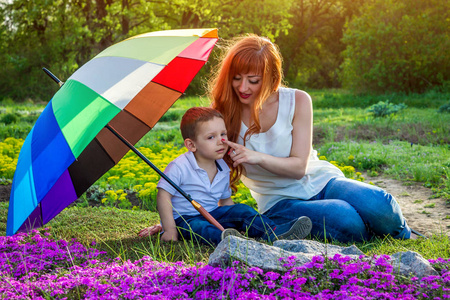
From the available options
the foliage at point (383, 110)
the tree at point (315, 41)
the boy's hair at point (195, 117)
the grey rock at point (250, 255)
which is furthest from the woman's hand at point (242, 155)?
the tree at point (315, 41)

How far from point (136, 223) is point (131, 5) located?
17036 millimetres

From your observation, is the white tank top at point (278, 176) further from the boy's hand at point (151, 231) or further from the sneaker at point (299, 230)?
the boy's hand at point (151, 231)

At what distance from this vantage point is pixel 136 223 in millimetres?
4301

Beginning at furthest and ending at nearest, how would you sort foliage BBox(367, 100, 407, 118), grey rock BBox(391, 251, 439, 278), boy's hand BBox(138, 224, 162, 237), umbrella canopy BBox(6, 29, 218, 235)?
1. foliage BBox(367, 100, 407, 118)
2. boy's hand BBox(138, 224, 162, 237)
3. umbrella canopy BBox(6, 29, 218, 235)
4. grey rock BBox(391, 251, 439, 278)

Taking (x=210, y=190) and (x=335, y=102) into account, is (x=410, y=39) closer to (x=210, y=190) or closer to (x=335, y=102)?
(x=335, y=102)

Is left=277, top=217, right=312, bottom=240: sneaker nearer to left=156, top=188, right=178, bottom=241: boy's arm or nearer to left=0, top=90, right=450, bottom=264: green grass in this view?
left=0, top=90, right=450, bottom=264: green grass

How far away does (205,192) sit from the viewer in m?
3.75

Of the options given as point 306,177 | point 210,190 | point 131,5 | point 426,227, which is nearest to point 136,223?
point 210,190

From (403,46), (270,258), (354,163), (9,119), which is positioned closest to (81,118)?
(270,258)

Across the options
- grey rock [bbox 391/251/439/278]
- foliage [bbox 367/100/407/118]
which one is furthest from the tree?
grey rock [bbox 391/251/439/278]

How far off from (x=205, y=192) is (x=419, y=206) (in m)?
2.35

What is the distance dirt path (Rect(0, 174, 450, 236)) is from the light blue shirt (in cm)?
173

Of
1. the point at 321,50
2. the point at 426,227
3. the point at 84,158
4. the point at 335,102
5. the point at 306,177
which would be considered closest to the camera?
the point at 84,158

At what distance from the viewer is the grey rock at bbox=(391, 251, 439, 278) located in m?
2.45
